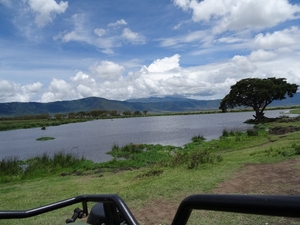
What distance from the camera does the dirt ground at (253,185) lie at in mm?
6332

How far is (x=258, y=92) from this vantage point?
152 feet

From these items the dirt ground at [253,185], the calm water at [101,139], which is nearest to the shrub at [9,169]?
the calm water at [101,139]

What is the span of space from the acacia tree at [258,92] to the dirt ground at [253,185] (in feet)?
129

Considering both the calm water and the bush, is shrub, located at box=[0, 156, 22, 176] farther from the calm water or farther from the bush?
the bush

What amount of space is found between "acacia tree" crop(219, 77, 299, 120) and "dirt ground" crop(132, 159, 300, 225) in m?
39.3

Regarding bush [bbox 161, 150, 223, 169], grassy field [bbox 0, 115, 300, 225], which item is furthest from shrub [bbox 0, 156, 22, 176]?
bush [bbox 161, 150, 223, 169]

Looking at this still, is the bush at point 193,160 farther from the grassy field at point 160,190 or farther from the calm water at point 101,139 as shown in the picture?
the calm water at point 101,139

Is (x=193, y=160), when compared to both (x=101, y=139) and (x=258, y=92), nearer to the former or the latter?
(x=101, y=139)

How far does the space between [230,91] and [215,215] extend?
48.4 meters

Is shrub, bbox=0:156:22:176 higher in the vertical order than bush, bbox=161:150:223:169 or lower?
lower

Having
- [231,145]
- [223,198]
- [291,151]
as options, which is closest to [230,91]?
[231,145]

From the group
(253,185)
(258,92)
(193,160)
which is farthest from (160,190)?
(258,92)

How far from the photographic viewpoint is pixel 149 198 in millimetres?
7559

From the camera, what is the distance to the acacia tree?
155 feet
